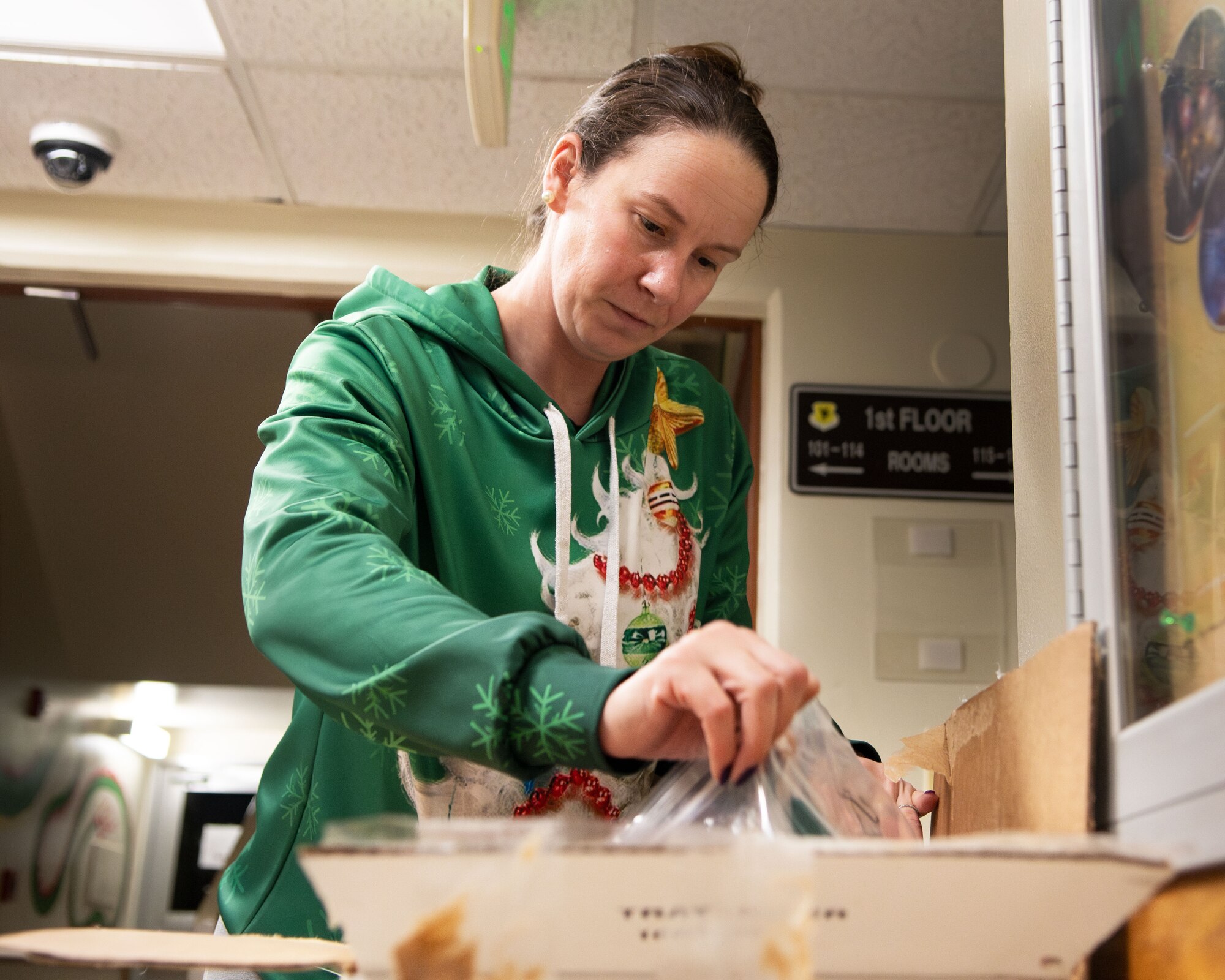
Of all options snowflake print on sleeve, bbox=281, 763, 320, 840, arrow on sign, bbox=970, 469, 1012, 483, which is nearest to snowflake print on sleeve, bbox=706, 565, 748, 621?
snowflake print on sleeve, bbox=281, 763, 320, 840

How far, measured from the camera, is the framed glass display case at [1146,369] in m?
0.49

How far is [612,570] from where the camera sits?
84 centimetres

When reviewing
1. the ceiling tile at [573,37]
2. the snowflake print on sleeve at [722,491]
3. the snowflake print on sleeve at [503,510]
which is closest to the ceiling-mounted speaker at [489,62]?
the ceiling tile at [573,37]

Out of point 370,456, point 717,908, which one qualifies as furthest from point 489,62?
point 717,908

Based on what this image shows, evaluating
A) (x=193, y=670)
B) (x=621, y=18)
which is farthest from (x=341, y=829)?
(x=193, y=670)

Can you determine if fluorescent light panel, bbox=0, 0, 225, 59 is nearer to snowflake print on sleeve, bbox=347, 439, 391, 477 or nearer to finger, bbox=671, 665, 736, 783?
snowflake print on sleeve, bbox=347, 439, 391, 477

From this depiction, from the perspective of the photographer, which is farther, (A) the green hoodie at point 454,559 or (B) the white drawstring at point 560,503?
(B) the white drawstring at point 560,503

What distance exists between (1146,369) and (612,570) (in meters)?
0.40

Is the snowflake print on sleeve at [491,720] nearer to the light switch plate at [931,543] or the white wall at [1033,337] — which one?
the white wall at [1033,337]

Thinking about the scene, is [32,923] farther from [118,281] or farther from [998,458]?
[998,458]

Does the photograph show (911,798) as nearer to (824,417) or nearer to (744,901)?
(744,901)

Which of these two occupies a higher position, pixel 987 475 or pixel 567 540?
pixel 987 475

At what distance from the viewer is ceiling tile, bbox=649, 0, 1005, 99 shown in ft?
5.58

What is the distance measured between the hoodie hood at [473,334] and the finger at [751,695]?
43 centimetres
